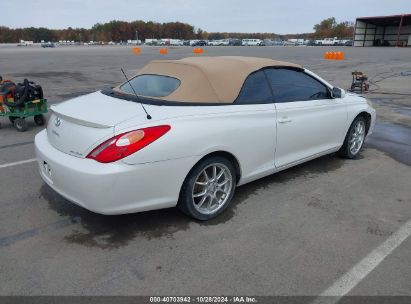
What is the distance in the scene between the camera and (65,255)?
9.83 feet

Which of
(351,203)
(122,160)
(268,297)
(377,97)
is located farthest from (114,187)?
(377,97)

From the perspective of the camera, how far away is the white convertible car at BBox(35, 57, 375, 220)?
9.69ft

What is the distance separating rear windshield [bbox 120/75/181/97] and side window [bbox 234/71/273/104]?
685 mm

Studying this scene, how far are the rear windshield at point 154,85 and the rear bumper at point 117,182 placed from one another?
0.89m

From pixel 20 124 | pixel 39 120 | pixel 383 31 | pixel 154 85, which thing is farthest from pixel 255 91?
pixel 383 31

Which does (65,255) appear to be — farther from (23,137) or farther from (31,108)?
(31,108)

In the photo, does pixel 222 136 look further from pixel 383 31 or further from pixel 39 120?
pixel 383 31

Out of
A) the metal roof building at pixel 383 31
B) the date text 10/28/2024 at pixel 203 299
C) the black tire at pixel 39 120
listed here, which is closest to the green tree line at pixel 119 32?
the metal roof building at pixel 383 31

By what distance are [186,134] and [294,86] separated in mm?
1874

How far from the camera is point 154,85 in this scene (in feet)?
12.8

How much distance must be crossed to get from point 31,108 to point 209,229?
209 inches

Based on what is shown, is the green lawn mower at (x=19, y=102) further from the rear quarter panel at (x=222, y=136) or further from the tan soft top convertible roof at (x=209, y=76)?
the rear quarter panel at (x=222, y=136)

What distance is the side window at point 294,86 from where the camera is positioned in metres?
4.16

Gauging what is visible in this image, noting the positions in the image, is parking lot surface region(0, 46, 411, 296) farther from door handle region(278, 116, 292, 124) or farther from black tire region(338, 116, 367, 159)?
door handle region(278, 116, 292, 124)
